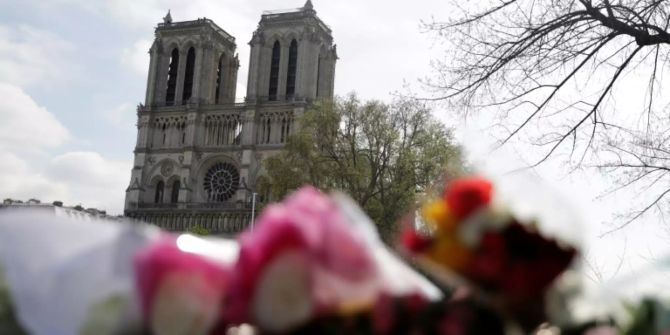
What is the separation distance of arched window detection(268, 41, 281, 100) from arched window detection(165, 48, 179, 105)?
7.10 m

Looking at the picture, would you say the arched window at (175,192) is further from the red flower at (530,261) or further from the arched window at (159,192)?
the red flower at (530,261)

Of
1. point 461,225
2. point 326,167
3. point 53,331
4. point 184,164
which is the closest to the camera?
point 461,225

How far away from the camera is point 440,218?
2.54ft

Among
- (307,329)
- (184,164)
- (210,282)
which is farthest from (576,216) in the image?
(184,164)

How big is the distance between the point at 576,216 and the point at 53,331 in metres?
0.66

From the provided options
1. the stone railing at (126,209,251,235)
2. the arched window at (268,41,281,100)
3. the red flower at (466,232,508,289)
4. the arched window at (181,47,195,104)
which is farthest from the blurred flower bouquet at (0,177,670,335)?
the arched window at (181,47,195,104)

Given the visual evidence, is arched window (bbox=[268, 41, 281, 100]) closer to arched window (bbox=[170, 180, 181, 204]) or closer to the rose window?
the rose window

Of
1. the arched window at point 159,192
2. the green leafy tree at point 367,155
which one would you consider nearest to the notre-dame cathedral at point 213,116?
the arched window at point 159,192

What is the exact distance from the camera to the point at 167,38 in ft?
164

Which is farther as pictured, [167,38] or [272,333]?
[167,38]

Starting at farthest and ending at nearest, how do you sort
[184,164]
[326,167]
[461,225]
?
[184,164] < [326,167] < [461,225]

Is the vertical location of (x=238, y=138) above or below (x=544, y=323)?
above

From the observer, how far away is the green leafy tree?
2575 centimetres

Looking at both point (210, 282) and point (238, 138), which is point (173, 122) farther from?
point (210, 282)
